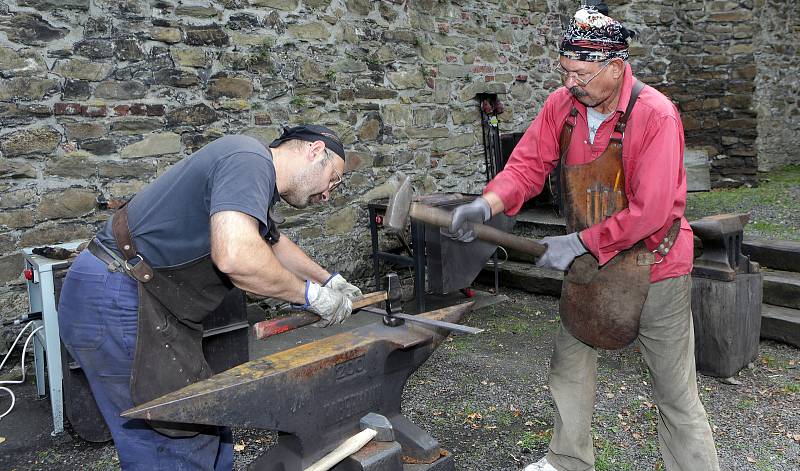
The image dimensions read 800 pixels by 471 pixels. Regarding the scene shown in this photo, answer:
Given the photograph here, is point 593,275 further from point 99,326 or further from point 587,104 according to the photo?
point 99,326

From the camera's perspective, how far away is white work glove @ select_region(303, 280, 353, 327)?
7.43ft

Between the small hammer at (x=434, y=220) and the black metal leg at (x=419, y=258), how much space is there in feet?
9.20

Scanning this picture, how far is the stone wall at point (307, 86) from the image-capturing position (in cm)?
448

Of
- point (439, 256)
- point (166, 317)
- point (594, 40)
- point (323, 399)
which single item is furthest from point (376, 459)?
point (439, 256)

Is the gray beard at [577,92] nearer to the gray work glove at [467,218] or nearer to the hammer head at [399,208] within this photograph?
the gray work glove at [467,218]

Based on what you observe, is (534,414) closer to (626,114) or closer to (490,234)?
(490,234)

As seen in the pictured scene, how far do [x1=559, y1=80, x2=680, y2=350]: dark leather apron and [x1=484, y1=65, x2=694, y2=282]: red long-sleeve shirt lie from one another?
0.12 ft

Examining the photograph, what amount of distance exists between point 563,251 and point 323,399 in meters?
1.18

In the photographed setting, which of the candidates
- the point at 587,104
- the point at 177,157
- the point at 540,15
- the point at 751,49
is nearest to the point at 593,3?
the point at 540,15

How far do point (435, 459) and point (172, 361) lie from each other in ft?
3.48

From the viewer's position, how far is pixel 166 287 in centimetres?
232

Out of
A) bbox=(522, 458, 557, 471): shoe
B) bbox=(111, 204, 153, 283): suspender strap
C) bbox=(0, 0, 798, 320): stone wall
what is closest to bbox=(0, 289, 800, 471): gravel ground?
bbox=(522, 458, 557, 471): shoe

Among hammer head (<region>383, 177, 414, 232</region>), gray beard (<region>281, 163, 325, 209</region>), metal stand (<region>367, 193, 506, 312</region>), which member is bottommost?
metal stand (<region>367, 193, 506, 312</region>)

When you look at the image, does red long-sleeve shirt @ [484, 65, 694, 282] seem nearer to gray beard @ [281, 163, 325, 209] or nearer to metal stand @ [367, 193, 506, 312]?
gray beard @ [281, 163, 325, 209]
